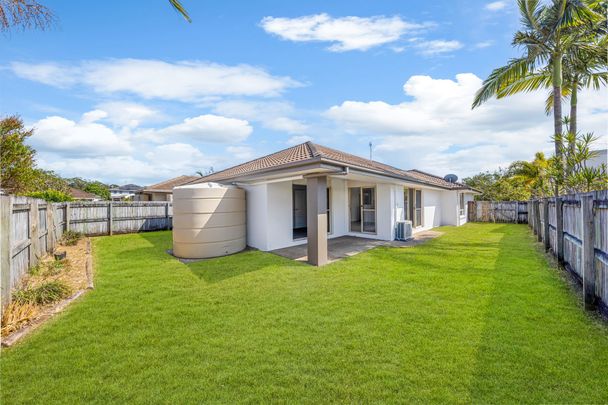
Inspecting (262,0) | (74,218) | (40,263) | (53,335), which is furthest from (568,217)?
(74,218)

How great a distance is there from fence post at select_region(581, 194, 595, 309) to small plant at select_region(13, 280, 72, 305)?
9286 mm

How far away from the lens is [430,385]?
2.79m

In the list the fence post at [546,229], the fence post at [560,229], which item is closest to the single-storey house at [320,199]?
the fence post at [546,229]

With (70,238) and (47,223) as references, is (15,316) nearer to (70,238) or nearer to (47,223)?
(47,223)

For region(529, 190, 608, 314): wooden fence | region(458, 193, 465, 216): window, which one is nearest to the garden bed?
→ region(529, 190, 608, 314): wooden fence

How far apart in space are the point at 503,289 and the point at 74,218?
1604 cm

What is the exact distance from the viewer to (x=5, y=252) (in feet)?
14.8

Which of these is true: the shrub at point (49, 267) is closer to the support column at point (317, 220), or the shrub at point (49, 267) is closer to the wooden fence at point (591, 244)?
the support column at point (317, 220)

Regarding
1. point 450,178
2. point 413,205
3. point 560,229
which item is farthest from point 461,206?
point 560,229

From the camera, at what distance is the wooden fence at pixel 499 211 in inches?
768

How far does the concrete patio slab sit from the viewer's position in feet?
29.0

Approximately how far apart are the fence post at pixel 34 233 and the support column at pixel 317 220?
6.92m

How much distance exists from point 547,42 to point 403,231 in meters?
8.47

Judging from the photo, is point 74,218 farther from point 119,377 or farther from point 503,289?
point 503,289
